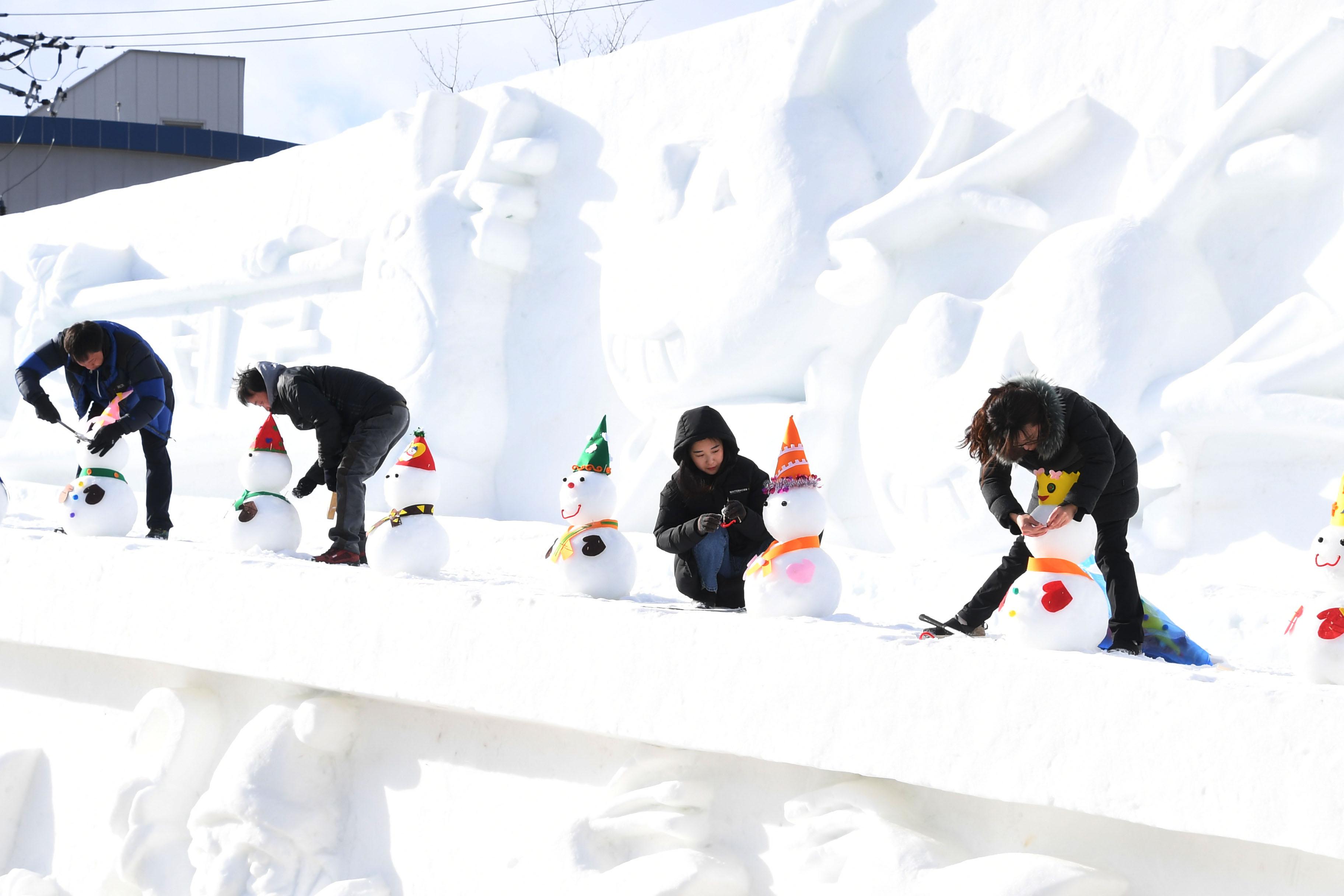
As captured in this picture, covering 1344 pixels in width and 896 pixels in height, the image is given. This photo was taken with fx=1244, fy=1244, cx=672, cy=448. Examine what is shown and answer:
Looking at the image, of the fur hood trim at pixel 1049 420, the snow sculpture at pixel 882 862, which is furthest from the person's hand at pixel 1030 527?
the snow sculpture at pixel 882 862

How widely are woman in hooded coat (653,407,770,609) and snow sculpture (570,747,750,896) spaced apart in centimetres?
71

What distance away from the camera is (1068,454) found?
2416mm

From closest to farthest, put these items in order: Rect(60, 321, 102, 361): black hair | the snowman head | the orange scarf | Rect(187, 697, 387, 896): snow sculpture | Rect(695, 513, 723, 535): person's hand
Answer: the orange scarf
Rect(187, 697, 387, 896): snow sculpture
Rect(695, 513, 723, 535): person's hand
the snowman head
Rect(60, 321, 102, 361): black hair

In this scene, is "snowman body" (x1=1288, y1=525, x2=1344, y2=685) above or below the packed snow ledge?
above

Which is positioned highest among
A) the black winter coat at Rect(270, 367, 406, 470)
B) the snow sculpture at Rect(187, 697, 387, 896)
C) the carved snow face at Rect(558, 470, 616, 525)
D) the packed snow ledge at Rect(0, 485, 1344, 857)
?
the black winter coat at Rect(270, 367, 406, 470)

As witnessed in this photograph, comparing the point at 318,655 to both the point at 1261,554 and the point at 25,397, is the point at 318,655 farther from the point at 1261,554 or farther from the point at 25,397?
the point at 1261,554

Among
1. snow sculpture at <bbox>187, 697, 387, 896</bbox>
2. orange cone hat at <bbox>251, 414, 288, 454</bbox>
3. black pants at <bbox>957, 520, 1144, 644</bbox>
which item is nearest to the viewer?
black pants at <bbox>957, 520, 1144, 644</bbox>

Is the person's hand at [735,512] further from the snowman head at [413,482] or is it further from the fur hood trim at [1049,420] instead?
the snowman head at [413,482]

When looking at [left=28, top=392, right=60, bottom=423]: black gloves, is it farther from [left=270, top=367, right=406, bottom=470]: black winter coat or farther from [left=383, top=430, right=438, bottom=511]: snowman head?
[left=383, top=430, right=438, bottom=511]: snowman head

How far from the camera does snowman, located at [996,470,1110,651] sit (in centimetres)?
218

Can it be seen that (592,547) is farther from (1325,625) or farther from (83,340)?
(83,340)

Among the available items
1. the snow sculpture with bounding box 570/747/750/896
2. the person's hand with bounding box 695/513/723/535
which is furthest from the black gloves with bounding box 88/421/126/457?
the snow sculpture with bounding box 570/747/750/896

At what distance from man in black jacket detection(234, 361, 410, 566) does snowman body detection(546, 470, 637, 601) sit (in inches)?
41.4

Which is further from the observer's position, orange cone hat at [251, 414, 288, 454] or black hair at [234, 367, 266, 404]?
orange cone hat at [251, 414, 288, 454]
